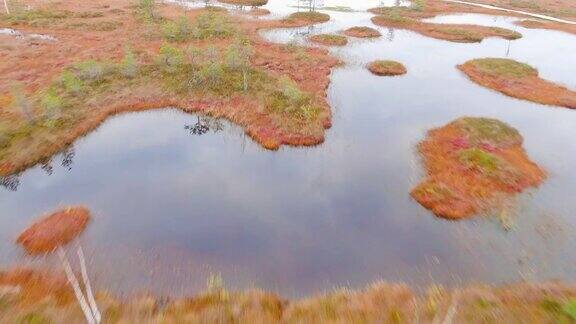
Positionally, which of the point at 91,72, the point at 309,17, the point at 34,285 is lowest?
the point at 34,285

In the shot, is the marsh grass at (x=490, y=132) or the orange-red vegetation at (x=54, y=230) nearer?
the orange-red vegetation at (x=54, y=230)

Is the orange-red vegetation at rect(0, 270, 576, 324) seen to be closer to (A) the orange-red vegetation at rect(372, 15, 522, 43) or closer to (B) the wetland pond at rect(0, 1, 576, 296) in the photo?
(B) the wetland pond at rect(0, 1, 576, 296)

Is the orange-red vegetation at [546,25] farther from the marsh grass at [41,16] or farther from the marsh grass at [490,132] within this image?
the marsh grass at [41,16]

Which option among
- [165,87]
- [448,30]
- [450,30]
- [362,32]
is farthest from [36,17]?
[450,30]

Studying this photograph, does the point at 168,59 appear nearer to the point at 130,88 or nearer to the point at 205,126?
the point at 130,88

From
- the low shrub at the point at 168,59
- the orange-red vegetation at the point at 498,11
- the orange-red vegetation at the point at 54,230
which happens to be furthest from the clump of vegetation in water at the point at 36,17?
the orange-red vegetation at the point at 498,11

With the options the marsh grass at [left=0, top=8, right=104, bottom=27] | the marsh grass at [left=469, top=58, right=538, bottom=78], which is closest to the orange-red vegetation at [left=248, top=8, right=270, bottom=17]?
the marsh grass at [left=0, top=8, right=104, bottom=27]
